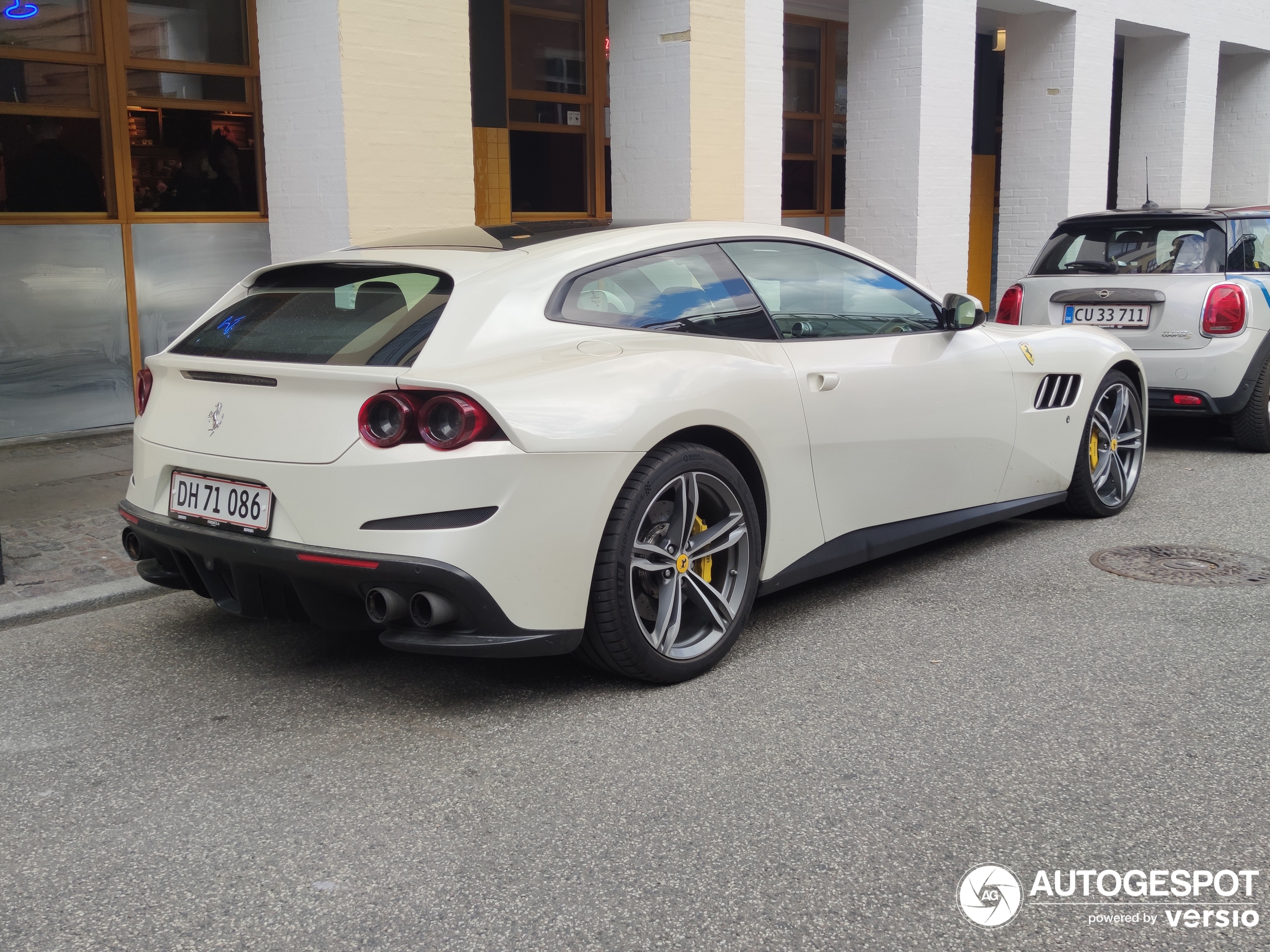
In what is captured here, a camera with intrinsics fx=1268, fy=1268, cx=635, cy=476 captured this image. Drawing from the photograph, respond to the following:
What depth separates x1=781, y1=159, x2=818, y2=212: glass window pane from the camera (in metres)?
15.1

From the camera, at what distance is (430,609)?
11.7 ft

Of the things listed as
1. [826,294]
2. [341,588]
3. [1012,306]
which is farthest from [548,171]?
[341,588]

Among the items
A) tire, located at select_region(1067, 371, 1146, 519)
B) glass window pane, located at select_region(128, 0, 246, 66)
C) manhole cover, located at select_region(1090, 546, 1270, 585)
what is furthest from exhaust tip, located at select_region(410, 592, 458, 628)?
glass window pane, located at select_region(128, 0, 246, 66)

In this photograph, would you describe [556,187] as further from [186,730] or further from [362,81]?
[186,730]

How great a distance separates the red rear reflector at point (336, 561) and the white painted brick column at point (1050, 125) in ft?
40.4

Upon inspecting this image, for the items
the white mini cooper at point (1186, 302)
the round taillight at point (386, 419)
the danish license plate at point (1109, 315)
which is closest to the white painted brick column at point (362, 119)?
the white mini cooper at point (1186, 302)

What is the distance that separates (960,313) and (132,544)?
3334 mm

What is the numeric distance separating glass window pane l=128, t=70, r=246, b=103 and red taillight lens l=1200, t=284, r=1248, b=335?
22.8 feet

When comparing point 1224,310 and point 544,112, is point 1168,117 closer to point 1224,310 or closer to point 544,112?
point 544,112

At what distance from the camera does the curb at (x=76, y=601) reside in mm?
4961

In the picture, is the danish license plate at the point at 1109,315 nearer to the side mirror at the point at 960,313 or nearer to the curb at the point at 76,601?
the side mirror at the point at 960,313

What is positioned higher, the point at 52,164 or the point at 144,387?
the point at 52,164

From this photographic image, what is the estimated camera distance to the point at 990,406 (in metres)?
5.43

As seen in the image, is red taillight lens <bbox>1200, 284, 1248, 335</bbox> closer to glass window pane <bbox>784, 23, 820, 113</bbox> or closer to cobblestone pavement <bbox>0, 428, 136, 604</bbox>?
cobblestone pavement <bbox>0, 428, 136, 604</bbox>
